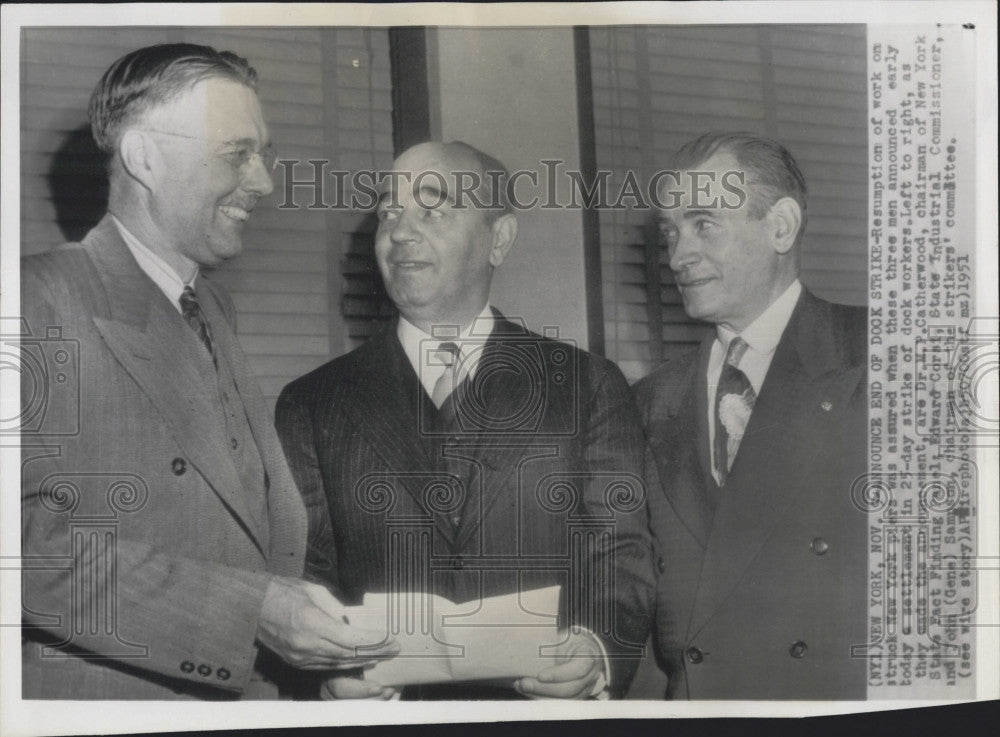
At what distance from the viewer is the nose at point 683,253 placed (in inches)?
70.5

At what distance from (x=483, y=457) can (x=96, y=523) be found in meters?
0.63

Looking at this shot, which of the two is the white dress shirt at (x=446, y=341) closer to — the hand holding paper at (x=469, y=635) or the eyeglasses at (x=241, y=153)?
the hand holding paper at (x=469, y=635)

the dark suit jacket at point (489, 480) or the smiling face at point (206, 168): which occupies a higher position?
the smiling face at point (206, 168)

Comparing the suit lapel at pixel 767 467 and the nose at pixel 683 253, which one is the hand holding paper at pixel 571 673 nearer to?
the suit lapel at pixel 767 467

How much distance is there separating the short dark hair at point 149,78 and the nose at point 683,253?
2.40 feet

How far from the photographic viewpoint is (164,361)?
176 centimetres

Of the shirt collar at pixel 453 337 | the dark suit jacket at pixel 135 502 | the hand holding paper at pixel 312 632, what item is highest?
the shirt collar at pixel 453 337

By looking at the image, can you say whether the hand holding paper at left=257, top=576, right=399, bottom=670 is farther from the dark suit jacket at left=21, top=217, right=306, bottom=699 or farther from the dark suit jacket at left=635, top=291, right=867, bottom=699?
the dark suit jacket at left=635, top=291, right=867, bottom=699

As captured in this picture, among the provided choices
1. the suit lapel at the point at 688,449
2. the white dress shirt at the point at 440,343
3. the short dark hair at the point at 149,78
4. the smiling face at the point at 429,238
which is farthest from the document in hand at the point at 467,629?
the short dark hair at the point at 149,78

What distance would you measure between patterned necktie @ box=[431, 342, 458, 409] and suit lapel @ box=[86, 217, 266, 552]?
35 centimetres

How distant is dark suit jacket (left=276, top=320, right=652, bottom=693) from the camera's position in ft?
5.84

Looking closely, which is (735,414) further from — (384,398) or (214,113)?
(214,113)

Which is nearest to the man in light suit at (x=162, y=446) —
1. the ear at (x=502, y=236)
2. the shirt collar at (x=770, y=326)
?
the ear at (x=502, y=236)

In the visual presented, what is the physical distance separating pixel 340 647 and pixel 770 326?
2.86ft
